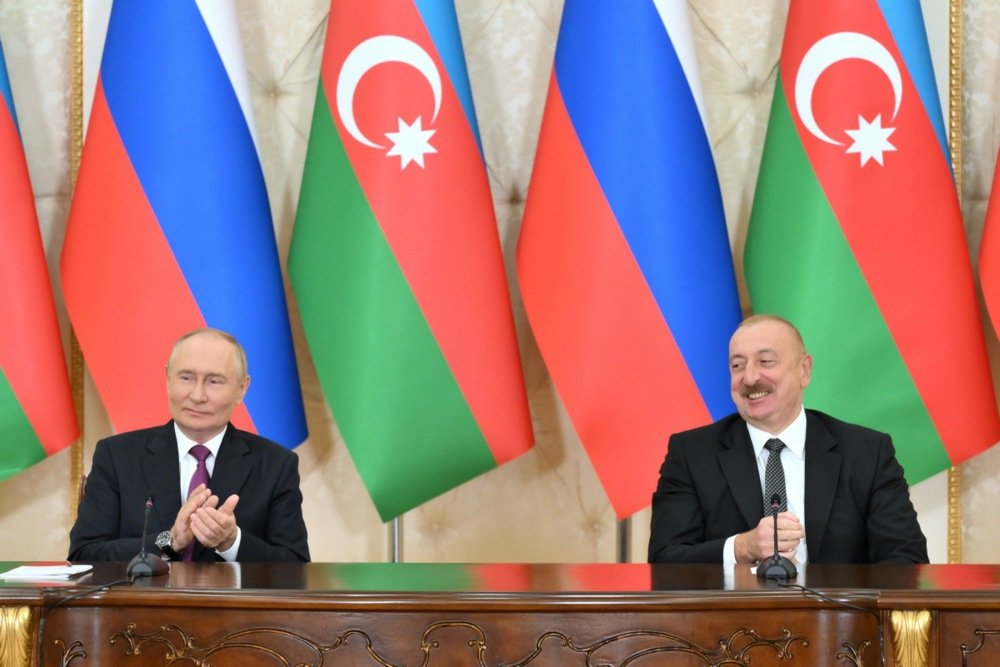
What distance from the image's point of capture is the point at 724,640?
6.97 ft

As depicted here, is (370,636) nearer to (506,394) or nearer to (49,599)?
(49,599)

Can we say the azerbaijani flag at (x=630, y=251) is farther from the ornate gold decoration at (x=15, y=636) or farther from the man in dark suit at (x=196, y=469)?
the ornate gold decoration at (x=15, y=636)

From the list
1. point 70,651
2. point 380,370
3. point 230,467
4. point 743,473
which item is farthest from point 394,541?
point 70,651

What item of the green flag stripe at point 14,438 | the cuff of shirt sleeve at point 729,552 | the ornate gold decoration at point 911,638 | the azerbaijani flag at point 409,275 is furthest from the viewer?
the green flag stripe at point 14,438

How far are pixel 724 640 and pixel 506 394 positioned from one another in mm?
1682

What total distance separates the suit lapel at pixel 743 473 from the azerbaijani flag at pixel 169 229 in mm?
1383

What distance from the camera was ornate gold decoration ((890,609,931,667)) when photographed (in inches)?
82.2

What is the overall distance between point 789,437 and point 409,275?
124cm

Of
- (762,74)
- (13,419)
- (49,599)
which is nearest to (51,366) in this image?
(13,419)

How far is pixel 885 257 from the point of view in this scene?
3.61m

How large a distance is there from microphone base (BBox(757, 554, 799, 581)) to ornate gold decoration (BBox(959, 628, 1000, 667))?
316mm

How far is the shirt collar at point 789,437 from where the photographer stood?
3045mm

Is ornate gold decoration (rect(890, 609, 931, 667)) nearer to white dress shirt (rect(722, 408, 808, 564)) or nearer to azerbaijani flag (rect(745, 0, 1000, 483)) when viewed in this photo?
white dress shirt (rect(722, 408, 808, 564))

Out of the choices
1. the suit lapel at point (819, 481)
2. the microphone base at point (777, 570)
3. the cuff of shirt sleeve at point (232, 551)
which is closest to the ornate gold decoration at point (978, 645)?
the microphone base at point (777, 570)
